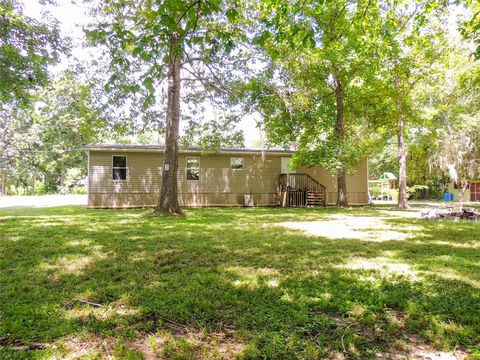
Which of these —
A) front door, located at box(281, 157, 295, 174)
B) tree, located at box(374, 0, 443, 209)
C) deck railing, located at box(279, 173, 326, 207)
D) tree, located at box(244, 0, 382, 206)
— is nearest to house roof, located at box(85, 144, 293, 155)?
front door, located at box(281, 157, 295, 174)

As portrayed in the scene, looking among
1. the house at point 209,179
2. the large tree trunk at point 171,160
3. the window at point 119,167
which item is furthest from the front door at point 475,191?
the window at point 119,167

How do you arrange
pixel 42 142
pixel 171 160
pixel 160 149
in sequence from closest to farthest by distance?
pixel 171 160, pixel 160 149, pixel 42 142

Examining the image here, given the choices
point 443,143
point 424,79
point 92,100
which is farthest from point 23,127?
point 443,143

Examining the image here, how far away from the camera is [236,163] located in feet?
56.2

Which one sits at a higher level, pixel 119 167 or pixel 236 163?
pixel 236 163

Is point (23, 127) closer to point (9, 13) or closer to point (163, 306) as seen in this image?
point (9, 13)

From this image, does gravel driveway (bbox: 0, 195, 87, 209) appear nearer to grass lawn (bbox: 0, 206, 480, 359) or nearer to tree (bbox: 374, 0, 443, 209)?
grass lawn (bbox: 0, 206, 480, 359)

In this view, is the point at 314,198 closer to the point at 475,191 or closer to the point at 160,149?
the point at 160,149

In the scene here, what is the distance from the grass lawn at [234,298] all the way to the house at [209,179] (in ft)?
31.3

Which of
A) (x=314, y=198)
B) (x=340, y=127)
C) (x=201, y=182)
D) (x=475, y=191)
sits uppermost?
(x=340, y=127)

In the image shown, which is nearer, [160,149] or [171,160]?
[171,160]

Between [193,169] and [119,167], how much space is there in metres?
3.64

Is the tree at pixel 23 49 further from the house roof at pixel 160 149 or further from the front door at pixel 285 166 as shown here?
the front door at pixel 285 166

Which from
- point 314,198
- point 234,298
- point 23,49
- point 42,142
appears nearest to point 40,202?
point 23,49
